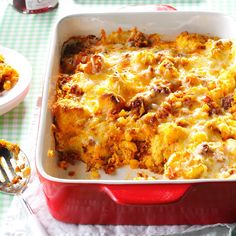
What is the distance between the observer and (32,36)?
291 centimetres

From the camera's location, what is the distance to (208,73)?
7.23 feet

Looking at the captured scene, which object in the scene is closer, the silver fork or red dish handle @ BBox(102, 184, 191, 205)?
red dish handle @ BBox(102, 184, 191, 205)

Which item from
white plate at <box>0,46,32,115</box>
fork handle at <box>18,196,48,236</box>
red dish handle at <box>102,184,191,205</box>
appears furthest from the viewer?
white plate at <box>0,46,32,115</box>

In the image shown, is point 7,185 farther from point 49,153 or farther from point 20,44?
point 20,44

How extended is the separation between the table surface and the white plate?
0.23ft

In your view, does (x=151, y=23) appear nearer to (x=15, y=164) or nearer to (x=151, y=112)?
(x=151, y=112)

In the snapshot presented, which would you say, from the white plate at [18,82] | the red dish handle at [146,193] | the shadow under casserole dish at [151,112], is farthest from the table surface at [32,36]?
the red dish handle at [146,193]

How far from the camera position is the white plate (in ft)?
7.76

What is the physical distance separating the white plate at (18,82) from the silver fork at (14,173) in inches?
11.4

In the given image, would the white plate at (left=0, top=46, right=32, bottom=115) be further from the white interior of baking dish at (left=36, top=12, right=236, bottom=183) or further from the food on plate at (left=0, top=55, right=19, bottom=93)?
the white interior of baking dish at (left=36, top=12, right=236, bottom=183)

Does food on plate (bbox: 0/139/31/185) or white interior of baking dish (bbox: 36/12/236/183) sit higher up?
white interior of baking dish (bbox: 36/12/236/183)

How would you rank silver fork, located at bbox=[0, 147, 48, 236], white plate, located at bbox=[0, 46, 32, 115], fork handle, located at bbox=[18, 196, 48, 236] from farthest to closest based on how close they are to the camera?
white plate, located at bbox=[0, 46, 32, 115] → silver fork, located at bbox=[0, 147, 48, 236] → fork handle, located at bbox=[18, 196, 48, 236]

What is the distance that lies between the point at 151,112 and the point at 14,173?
55cm

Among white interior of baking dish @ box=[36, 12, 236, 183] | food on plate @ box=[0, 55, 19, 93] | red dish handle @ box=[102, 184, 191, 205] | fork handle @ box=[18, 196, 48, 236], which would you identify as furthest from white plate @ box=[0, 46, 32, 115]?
red dish handle @ box=[102, 184, 191, 205]
